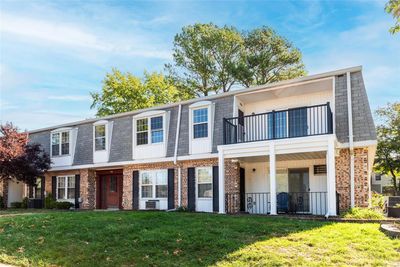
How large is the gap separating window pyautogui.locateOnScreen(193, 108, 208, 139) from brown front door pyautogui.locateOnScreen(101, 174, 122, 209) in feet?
20.7

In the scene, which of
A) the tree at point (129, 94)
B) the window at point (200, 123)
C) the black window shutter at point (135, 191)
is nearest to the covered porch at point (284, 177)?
the window at point (200, 123)

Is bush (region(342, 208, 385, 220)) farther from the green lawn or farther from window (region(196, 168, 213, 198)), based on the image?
window (region(196, 168, 213, 198))

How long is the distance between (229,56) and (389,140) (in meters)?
15.7

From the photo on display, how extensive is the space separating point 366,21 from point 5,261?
38.3 feet

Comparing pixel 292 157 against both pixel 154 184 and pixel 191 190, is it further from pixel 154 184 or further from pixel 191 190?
pixel 154 184

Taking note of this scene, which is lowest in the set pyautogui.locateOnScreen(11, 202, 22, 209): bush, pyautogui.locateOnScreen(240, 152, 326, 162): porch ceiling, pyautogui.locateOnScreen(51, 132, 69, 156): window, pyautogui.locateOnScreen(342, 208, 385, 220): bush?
pyautogui.locateOnScreen(11, 202, 22, 209): bush

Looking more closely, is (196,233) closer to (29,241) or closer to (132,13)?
(29,241)

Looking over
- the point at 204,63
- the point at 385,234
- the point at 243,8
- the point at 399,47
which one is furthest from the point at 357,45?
the point at 204,63


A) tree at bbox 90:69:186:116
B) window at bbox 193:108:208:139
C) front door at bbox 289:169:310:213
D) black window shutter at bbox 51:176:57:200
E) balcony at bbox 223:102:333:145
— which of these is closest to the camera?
balcony at bbox 223:102:333:145

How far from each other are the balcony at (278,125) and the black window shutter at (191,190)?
2788 millimetres

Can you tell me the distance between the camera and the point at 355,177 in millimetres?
14688

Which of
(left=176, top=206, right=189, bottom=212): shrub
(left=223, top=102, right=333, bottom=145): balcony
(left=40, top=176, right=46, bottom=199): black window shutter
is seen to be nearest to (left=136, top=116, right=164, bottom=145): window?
(left=176, top=206, right=189, bottom=212): shrub

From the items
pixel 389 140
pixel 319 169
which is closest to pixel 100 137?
pixel 319 169

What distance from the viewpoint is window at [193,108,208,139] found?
18.5 meters
